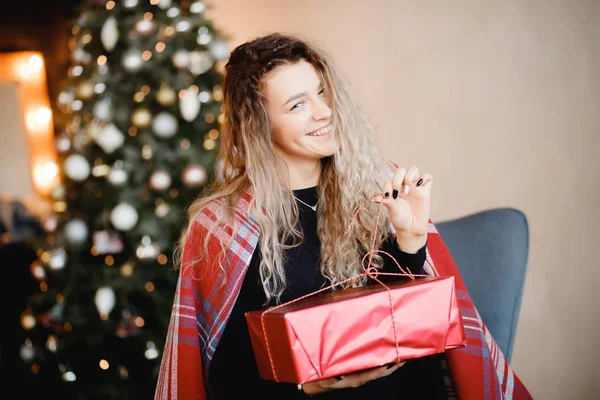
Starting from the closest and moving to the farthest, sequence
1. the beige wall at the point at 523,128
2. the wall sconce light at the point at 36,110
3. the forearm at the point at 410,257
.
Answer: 1. the forearm at the point at 410,257
2. the beige wall at the point at 523,128
3. the wall sconce light at the point at 36,110

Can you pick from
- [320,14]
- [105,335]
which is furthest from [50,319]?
[320,14]

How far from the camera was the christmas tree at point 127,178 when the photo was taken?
2406 mm

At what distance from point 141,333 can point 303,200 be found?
1.36 m

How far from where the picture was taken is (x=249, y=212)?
1.42 metres

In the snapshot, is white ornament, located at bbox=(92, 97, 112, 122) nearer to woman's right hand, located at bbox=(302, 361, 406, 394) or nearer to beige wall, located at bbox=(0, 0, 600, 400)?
beige wall, located at bbox=(0, 0, 600, 400)

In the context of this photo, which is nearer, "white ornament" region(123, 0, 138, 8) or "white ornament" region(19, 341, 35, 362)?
"white ornament" region(123, 0, 138, 8)

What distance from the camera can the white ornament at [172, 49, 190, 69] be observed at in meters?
2.40

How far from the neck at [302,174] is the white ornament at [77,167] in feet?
4.40

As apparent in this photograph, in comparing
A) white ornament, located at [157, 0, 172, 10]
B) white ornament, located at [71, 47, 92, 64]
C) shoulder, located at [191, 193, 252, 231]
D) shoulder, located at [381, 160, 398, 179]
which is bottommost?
shoulder, located at [191, 193, 252, 231]

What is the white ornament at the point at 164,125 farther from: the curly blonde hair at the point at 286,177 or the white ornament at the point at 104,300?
the curly blonde hair at the point at 286,177

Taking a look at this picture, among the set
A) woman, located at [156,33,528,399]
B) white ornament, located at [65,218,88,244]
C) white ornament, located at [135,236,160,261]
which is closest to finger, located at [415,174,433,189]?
woman, located at [156,33,528,399]

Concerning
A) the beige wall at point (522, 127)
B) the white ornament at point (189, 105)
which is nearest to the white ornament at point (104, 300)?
the white ornament at point (189, 105)

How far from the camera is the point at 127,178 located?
2.41 metres

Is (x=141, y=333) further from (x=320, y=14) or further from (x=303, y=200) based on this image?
(x=320, y=14)
